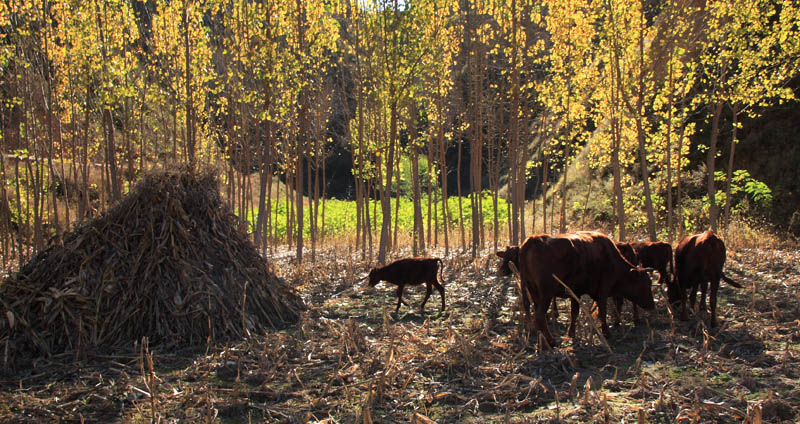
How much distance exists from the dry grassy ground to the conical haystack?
0.37m

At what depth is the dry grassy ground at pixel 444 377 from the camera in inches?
165

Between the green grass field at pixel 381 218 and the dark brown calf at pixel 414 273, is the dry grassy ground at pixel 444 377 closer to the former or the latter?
the dark brown calf at pixel 414 273

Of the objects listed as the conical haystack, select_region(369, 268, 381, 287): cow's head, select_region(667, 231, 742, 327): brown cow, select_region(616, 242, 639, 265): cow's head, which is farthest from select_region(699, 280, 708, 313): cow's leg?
the conical haystack

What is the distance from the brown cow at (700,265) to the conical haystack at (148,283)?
486 cm

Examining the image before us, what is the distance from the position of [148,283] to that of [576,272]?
4.77m

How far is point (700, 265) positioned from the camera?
20.7 ft

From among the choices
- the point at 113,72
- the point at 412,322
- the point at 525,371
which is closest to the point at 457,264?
the point at 412,322

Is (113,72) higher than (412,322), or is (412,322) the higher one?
(113,72)

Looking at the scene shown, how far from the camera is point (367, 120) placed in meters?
16.8

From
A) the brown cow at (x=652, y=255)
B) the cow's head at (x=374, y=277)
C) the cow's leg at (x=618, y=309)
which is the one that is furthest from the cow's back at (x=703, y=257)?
the cow's head at (x=374, y=277)

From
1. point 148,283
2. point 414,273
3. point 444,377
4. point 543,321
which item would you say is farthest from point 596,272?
point 148,283

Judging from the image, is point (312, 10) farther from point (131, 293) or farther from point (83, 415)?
point (83, 415)

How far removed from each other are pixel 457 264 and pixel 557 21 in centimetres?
600

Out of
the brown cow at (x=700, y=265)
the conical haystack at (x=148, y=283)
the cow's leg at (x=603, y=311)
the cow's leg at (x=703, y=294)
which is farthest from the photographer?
the cow's leg at (x=703, y=294)
